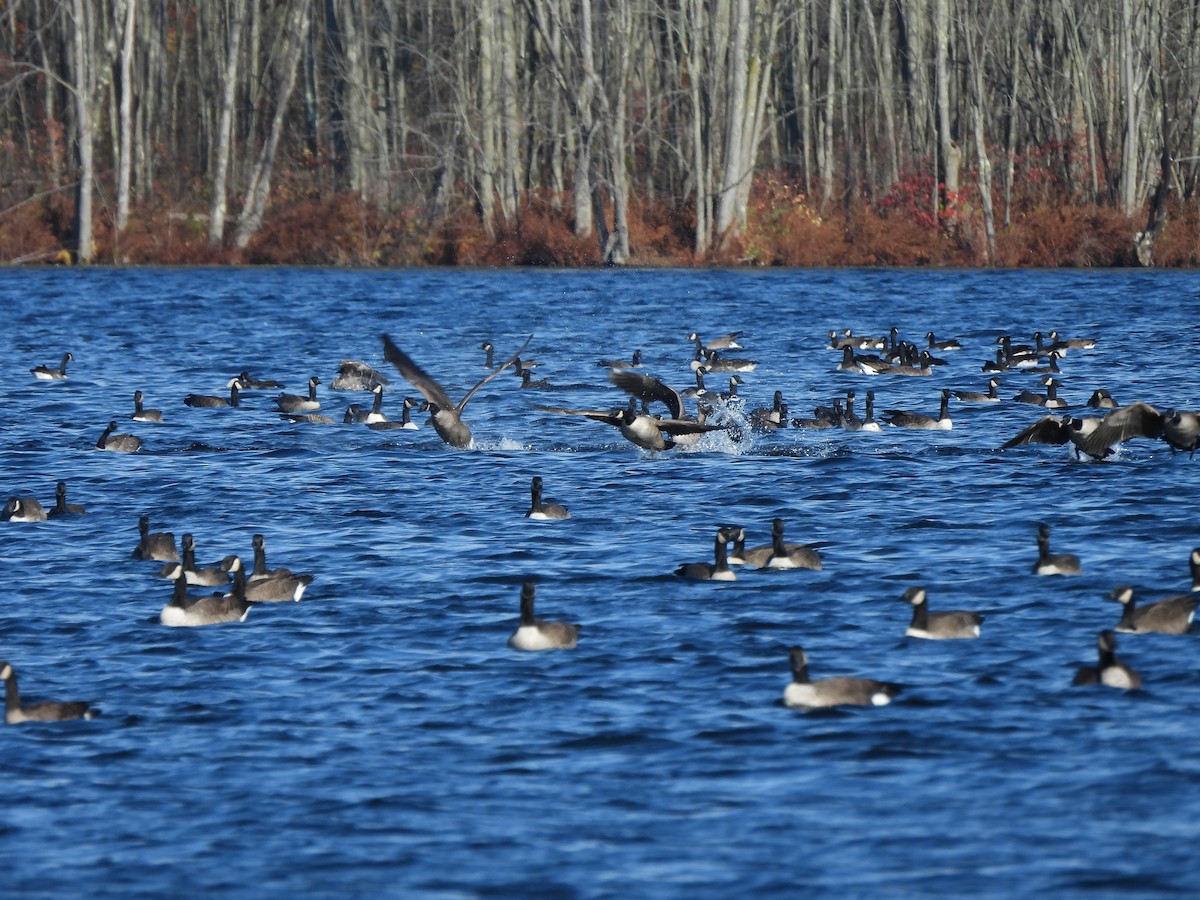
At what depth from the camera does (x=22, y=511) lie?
691 inches

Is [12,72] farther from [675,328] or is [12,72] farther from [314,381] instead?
[314,381]

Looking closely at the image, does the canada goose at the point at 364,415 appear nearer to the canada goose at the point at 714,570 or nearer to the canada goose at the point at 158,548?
the canada goose at the point at 158,548

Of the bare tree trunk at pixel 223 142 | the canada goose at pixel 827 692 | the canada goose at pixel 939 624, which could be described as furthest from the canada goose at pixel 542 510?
the bare tree trunk at pixel 223 142

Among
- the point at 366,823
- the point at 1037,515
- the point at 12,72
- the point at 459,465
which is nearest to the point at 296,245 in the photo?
the point at 12,72

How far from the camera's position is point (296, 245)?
58250 mm

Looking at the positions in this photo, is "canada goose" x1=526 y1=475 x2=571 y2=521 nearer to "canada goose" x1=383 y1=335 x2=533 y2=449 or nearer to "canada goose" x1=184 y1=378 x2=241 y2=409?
"canada goose" x1=383 y1=335 x2=533 y2=449

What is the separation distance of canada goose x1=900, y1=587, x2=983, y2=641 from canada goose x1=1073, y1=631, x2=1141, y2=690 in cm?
134

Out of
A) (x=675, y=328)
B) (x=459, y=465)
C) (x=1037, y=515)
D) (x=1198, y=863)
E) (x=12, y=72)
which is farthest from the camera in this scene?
(x=12, y=72)

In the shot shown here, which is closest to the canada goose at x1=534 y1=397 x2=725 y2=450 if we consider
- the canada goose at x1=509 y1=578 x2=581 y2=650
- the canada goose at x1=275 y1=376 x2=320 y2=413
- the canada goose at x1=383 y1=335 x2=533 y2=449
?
the canada goose at x1=383 y1=335 x2=533 y2=449

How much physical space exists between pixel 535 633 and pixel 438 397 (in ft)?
30.3

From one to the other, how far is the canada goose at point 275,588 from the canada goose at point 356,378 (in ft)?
49.8

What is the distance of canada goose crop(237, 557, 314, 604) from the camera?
46.4 feet

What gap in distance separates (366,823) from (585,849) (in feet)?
4.00

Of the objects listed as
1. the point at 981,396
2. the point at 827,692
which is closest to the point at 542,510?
the point at 827,692
